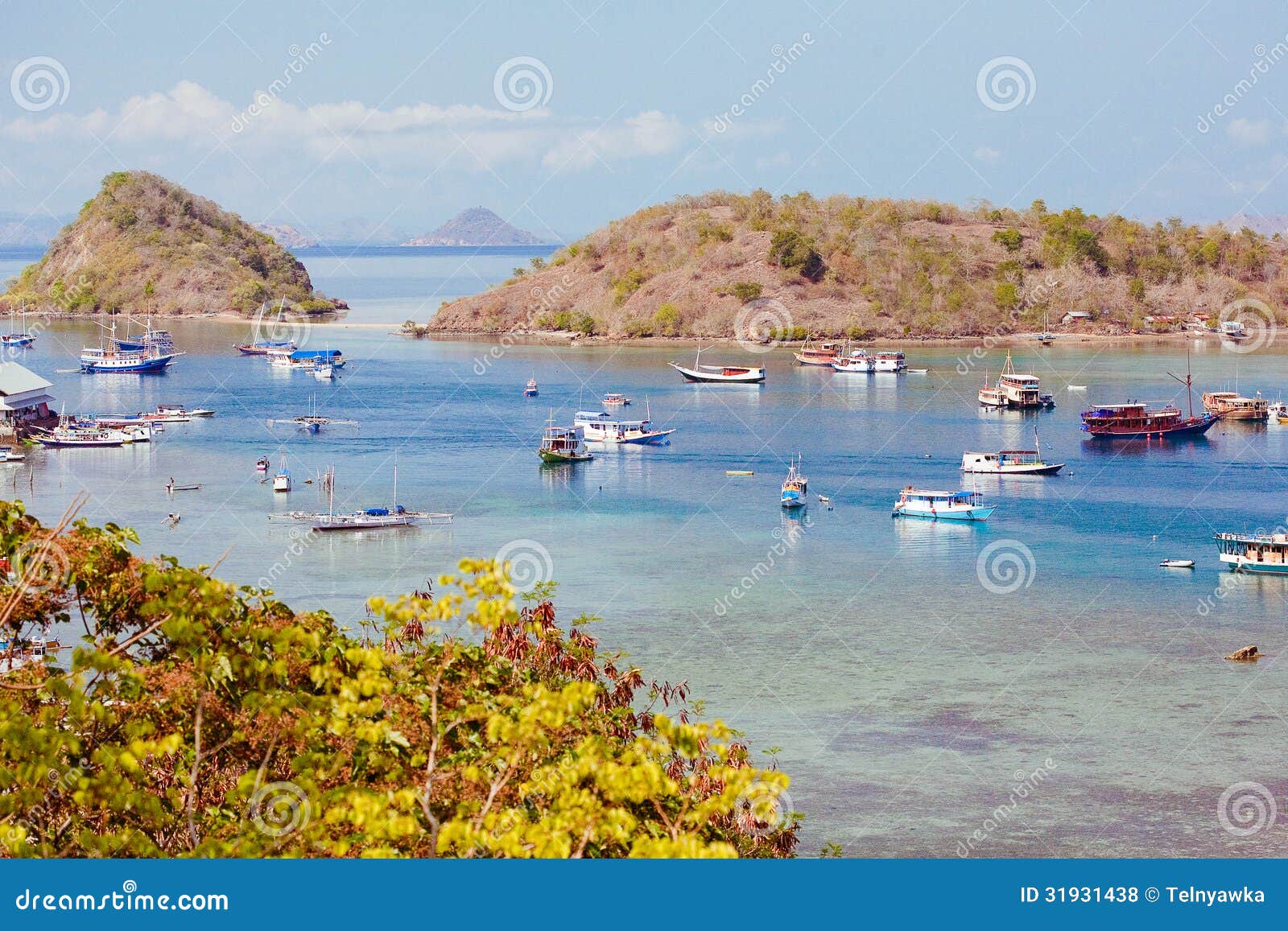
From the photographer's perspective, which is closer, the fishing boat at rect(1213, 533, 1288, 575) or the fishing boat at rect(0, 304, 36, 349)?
the fishing boat at rect(1213, 533, 1288, 575)

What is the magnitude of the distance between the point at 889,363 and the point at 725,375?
6.96 meters

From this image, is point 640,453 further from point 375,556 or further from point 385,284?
point 385,284

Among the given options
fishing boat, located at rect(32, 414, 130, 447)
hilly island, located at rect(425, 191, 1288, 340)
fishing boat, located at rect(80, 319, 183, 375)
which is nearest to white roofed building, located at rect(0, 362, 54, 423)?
fishing boat, located at rect(32, 414, 130, 447)

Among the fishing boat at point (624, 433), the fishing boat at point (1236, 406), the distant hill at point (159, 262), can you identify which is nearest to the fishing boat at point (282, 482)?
the fishing boat at point (624, 433)

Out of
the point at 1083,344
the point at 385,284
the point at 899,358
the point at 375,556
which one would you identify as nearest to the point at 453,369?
the point at 899,358

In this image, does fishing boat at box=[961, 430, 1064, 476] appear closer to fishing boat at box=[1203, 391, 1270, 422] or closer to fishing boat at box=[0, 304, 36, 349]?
fishing boat at box=[1203, 391, 1270, 422]

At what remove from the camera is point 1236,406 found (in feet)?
146

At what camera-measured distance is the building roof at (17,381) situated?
131 feet

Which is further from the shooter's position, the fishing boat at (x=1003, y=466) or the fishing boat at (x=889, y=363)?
the fishing boat at (x=889, y=363)

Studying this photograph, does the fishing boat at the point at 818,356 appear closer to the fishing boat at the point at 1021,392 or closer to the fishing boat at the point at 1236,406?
the fishing boat at the point at 1021,392

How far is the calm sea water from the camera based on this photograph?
14.9 m

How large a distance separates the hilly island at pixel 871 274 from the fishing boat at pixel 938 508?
148 feet

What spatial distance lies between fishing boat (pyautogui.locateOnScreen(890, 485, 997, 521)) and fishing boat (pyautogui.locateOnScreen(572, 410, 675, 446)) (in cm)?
1061

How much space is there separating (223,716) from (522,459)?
31.0 meters
